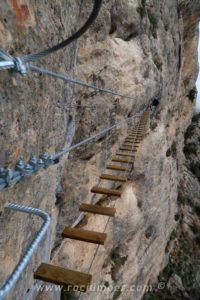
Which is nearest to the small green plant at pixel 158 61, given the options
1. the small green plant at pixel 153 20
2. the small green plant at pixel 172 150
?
the small green plant at pixel 153 20

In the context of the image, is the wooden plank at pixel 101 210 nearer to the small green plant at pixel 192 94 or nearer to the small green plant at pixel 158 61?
the small green plant at pixel 158 61

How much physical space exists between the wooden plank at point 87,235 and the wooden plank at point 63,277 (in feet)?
3.79

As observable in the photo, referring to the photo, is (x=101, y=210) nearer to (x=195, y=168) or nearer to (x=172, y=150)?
(x=172, y=150)

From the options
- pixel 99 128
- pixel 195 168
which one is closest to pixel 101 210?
pixel 99 128

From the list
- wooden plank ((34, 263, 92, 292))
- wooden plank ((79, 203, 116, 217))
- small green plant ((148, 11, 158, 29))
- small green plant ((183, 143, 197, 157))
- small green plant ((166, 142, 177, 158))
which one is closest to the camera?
wooden plank ((34, 263, 92, 292))

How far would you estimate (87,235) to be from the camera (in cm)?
418

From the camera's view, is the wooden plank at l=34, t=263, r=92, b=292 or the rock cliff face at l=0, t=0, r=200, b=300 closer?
A: the wooden plank at l=34, t=263, r=92, b=292

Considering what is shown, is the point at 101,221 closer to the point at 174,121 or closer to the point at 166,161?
the point at 166,161

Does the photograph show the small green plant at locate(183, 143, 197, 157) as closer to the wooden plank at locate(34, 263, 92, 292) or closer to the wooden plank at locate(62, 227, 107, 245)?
the wooden plank at locate(62, 227, 107, 245)

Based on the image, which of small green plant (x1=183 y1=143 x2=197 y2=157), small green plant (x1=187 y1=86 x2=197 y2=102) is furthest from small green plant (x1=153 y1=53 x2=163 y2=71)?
small green plant (x1=183 y1=143 x2=197 y2=157)

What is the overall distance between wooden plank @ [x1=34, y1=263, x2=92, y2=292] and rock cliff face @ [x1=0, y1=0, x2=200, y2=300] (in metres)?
0.27

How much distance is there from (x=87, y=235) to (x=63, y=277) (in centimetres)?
133

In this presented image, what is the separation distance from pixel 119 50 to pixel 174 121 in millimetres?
12552

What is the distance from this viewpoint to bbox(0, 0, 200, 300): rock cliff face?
303 cm
